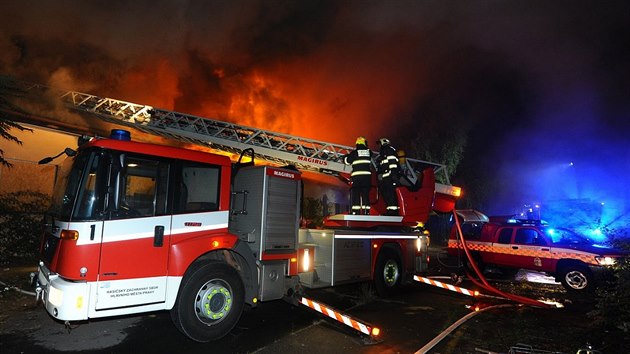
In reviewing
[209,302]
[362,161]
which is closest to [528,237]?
[362,161]

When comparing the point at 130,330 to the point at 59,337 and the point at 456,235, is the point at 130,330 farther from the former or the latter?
the point at 456,235

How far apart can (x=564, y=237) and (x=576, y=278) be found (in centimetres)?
115

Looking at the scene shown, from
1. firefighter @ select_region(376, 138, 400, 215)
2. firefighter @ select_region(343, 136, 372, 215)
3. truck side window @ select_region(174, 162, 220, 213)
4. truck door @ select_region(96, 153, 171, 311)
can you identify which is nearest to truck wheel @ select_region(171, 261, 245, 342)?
truck door @ select_region(96, 153, 171, 311)

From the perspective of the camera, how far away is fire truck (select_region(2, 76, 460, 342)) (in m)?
3.75

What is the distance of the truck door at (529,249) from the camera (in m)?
9.34

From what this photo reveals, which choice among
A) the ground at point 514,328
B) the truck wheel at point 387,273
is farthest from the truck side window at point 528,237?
the truck wheel at point 387,273

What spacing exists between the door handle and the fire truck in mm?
11

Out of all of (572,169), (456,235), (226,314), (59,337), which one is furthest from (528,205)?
(59,337)

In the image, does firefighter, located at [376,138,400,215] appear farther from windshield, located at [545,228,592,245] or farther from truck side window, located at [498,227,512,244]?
windshield, located at [545,228,592,245]

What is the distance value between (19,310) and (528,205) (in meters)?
25.6

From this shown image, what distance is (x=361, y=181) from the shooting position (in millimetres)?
7598

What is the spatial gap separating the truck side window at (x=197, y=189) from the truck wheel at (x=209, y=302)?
75 centimetres

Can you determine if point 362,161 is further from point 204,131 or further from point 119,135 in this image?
point 204,131

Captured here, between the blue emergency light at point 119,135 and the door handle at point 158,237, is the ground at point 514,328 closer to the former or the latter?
Answer: the door handle at point 158,237
